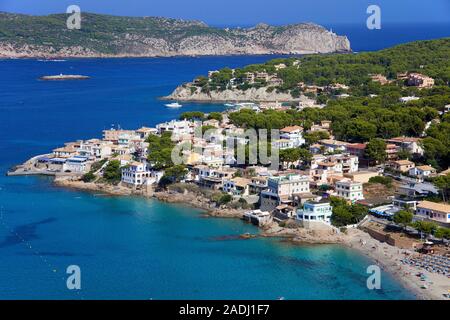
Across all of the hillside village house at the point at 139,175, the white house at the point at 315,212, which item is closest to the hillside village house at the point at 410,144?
the white house at the point at 315,212

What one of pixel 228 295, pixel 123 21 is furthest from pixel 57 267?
pixel 123 21

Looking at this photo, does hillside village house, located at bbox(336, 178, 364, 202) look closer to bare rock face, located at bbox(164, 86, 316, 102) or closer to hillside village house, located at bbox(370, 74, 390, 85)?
hillside village house, located at bbox(370, 74, 390, 85)

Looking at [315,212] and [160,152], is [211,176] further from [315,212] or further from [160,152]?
[315,212]

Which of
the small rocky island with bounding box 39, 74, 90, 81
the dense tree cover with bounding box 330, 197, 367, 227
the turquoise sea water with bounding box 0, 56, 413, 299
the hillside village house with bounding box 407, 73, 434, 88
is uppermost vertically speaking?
the small rocky island with bounding box 39, 74, 90, 81

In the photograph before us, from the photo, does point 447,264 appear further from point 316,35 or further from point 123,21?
point 123,21

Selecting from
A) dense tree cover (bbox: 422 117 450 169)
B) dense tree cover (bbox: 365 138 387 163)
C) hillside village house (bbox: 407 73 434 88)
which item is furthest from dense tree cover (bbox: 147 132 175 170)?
hillside village house (bbox: 407 73 434 88)

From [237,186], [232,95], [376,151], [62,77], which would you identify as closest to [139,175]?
[237,186]
